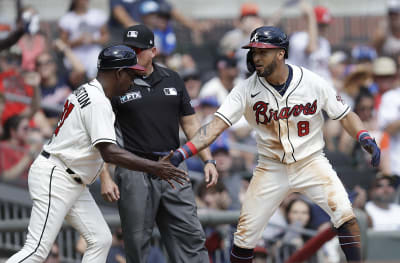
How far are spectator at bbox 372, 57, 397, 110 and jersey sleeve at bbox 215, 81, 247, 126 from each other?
4.88m

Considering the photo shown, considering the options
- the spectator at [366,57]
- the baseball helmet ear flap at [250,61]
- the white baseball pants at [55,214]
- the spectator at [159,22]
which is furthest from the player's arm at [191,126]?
the spectator at [366,57]

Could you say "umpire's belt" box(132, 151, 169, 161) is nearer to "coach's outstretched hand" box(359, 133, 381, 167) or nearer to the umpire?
the umpire

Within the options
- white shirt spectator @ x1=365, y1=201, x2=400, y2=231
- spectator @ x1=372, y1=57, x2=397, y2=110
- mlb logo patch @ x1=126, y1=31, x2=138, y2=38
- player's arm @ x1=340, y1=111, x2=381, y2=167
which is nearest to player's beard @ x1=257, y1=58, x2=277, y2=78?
player's arm @ x1=340, y1=111, x2=381, y2=167

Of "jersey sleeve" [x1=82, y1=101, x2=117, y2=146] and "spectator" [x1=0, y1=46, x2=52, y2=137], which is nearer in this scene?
"jersey sleeve" [x1=82, y1=101, x2=117, y2=146]

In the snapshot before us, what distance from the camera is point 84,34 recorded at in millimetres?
11938

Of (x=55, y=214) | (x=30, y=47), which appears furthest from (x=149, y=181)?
(x=30, y=47)

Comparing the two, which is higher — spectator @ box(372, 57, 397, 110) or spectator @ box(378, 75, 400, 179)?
spectator @ box(372, 57, 397, 110)

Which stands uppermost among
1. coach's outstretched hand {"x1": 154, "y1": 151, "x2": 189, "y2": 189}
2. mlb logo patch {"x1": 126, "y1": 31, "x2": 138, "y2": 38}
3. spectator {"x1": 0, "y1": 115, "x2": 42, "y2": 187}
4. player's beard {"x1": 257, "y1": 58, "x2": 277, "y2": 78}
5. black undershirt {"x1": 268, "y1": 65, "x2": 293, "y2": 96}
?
mlb logo patch {"x1": 126, "y1": 31, "x2": 138, "y2": 38}

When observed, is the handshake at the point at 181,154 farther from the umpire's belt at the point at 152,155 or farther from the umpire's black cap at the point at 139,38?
the umpire's black cap at the point at 139,38

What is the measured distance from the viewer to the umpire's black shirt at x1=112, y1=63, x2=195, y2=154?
22.6 feet

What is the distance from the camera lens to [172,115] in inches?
276

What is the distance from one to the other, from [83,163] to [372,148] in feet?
7.78

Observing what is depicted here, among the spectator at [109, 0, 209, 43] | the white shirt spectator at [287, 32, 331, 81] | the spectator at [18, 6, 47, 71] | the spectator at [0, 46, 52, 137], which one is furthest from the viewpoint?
the white shirt spectator at [287, 32, 331, 81]

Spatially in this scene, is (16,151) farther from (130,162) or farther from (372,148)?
(372,148)
